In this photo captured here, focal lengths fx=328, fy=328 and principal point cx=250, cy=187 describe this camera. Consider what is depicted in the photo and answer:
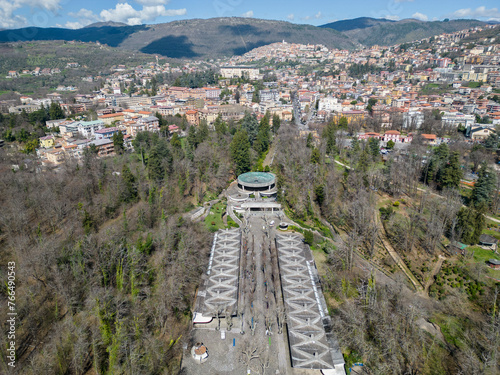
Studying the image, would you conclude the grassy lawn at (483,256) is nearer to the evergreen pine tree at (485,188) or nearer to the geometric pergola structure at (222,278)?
the evergreen pine tree at (485,188)

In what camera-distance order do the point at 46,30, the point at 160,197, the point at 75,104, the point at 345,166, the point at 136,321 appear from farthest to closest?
the point at 46,30 → the point at 75,104 → the point at 345,166 → the point at 160,197 → the point at 136,321

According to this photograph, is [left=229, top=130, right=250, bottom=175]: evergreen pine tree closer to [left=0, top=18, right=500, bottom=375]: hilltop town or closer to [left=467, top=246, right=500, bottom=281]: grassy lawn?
[left=0, top=18, right=500, bottom=375]: hilltop town

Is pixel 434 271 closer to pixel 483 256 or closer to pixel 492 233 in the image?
pixel 483 256

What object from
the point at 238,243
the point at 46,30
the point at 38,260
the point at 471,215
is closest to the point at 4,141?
the point at 38,260

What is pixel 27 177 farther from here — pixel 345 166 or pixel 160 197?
pixel 345 166

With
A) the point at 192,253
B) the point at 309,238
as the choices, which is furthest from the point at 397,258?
the point at 192,253

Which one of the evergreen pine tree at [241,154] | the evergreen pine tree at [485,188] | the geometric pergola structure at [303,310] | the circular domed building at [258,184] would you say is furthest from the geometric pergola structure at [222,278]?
the evergreen pine tree at [485,188]

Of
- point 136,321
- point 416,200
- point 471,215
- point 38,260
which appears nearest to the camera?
point 136,321
